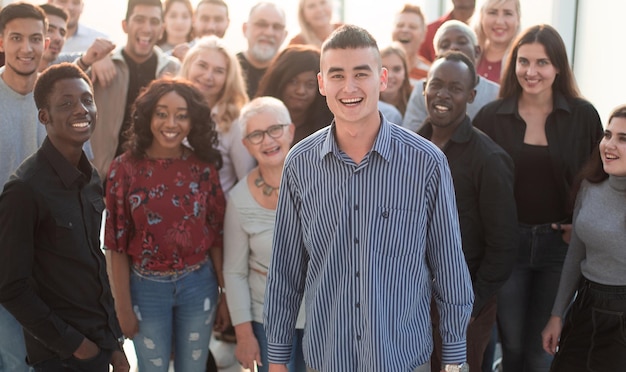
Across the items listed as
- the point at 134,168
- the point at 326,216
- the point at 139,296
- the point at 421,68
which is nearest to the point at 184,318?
the point at 139,296

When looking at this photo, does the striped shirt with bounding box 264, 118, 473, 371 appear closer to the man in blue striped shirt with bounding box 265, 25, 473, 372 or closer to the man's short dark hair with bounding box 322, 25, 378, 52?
the man in blue striped shirt with bounding box 265, 25, 473, 372

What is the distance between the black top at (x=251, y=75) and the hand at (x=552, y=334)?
2.12 m

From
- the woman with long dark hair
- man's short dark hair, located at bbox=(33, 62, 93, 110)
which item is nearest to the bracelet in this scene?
the woman with long dark hair

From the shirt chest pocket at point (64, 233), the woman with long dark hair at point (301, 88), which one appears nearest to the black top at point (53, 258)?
the shirt chest pocket at point (64, 233)

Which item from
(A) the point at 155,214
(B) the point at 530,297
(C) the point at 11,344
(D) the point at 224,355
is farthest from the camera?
(D) the point at 224,355

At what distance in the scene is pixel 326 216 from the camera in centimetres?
192

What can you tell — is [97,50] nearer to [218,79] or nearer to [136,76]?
[136,76]

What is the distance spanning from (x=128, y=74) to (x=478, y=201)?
7.21 ft

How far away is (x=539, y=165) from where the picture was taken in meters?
2.89

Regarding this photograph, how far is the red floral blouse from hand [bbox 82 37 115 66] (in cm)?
100

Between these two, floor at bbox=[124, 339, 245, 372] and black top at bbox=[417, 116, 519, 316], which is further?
floor at bbox=[124, 339, 245, 372]

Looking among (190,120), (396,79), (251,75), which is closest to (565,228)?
(396,79)

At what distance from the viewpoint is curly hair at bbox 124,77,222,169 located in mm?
2771

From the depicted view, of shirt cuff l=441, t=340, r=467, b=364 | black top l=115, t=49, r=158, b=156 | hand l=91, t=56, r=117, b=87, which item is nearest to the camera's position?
shirt cuff l=441, t=340, r=467, b=364
